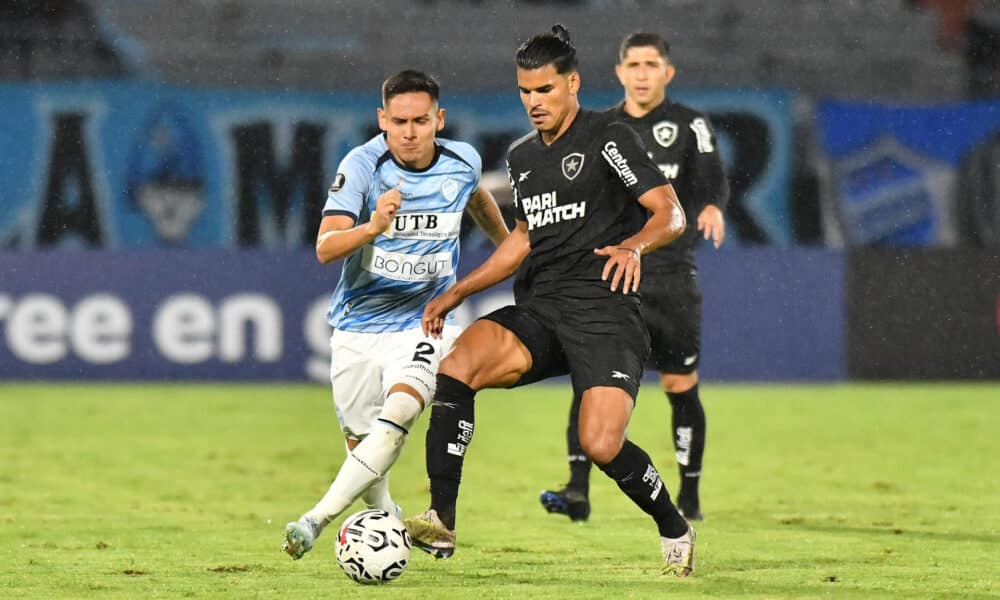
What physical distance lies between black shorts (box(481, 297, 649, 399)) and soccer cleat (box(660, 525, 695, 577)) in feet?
1.76

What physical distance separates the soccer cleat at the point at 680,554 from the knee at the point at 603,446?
0.40 m

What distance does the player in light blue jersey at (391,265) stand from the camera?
6.23 meters

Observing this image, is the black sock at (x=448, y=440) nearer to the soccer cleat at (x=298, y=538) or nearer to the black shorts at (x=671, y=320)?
the soccer cleat at (x=298, y=538)

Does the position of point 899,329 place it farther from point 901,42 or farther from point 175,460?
point 175,460

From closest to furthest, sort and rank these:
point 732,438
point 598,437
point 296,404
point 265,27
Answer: point 598,437, point 732,438, point 296,404, point 265,27

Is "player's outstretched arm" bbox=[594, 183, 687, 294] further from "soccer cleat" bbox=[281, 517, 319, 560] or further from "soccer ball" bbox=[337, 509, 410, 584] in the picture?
"soccer cleat" bbox=[281, 517, 319, 560]

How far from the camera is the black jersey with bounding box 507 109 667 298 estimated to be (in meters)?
6.24

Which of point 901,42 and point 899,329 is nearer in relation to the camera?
point 899,329

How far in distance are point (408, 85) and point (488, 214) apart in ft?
2.58

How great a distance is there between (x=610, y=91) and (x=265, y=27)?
4226 mm

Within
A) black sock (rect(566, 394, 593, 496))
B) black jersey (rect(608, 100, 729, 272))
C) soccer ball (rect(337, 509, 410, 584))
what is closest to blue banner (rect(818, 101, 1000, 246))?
black jersey (rect(608, 100, 729, 272))

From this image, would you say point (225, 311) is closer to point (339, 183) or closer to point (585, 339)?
point (339, 183)

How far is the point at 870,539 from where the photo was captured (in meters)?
7.16

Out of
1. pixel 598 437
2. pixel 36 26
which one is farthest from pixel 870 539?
pixel 36 26
